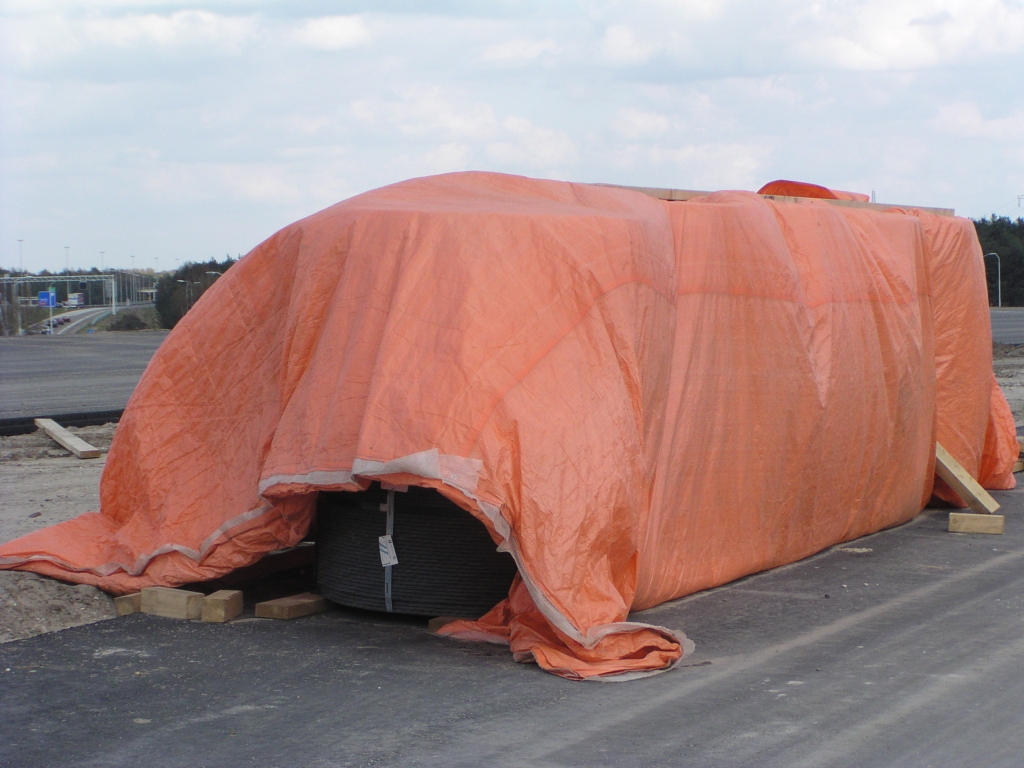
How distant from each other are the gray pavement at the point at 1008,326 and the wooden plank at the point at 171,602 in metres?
24.1

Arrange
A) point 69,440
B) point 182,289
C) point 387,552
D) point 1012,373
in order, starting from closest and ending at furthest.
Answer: point 387,552
point 69,440
point 1012,373
point 182,289

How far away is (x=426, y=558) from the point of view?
5734 mm

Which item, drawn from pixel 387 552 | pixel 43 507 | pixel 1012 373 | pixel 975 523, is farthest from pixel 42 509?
pixel 1012 373

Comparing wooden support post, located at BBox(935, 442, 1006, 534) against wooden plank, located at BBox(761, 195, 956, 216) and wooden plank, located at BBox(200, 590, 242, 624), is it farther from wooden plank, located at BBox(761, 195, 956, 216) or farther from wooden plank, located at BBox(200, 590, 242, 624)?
wooden plank, located at BBox(200, 590, 242, 624)

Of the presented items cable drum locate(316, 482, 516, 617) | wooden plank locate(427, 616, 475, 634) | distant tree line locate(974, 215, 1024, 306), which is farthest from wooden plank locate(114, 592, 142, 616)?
distant tree line locate(974, 215, 1024, 306)

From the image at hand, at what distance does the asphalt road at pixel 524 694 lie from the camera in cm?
407

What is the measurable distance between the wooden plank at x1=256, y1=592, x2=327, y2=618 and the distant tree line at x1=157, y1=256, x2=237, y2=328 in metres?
41.7

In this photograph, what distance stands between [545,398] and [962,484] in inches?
192

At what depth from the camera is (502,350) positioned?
212 inches

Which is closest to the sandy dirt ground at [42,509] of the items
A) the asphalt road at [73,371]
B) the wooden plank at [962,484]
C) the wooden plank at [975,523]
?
the asphalt road at [73,371]

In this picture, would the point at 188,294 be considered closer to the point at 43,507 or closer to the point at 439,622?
the point at 43,507

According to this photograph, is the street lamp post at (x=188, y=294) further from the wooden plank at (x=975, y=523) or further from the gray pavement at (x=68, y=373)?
the wooden plank at (x=975, y=523)

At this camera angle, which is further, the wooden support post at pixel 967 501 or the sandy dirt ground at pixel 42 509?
the wooden support post at pixel 967 501

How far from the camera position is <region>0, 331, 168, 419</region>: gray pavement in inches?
669
